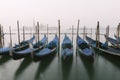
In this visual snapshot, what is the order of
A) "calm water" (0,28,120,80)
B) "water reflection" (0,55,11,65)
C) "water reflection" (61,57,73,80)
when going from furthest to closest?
"water reflection" (0,55,11,65) < "water reflection" (61,57,73,80) < "calm water" (0,28,120,80)

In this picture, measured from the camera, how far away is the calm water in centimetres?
599

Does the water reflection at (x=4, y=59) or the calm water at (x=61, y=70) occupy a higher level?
the water reflection at (x=4, y=59)

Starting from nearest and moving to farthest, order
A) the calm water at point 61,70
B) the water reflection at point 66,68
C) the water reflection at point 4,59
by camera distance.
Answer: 1. the calm water at point 61,70
2. the water reflection at point 66,68
3. the water reflection at point 4,59

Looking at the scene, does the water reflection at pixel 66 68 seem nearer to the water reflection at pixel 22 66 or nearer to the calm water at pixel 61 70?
the calm water at pixel 61 70

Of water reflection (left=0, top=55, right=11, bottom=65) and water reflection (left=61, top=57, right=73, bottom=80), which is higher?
water reflection (left=0, top=55, right=11, bottom=65)

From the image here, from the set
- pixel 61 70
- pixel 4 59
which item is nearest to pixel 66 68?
pixel 61 70

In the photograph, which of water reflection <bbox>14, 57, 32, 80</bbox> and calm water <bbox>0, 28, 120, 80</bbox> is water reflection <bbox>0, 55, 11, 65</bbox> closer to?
calm water <bbox>0, 28, 120, 80</bbox>

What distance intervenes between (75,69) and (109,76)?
1562mm

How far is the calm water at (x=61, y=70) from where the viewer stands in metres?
5.99

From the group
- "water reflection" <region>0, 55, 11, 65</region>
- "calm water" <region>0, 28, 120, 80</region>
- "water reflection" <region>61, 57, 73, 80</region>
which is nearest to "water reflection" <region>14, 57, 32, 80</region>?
"calm water" <region>0, 28, 120, 80</region>

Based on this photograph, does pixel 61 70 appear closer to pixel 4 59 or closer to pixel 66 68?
pixel 66 68

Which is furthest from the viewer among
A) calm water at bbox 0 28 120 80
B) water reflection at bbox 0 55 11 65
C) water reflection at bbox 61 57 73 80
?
water reflection at bbox 0 55 11 65

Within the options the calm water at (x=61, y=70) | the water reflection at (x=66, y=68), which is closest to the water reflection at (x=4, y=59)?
the calm water at (x=61, y=70)

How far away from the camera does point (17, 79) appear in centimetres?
574
